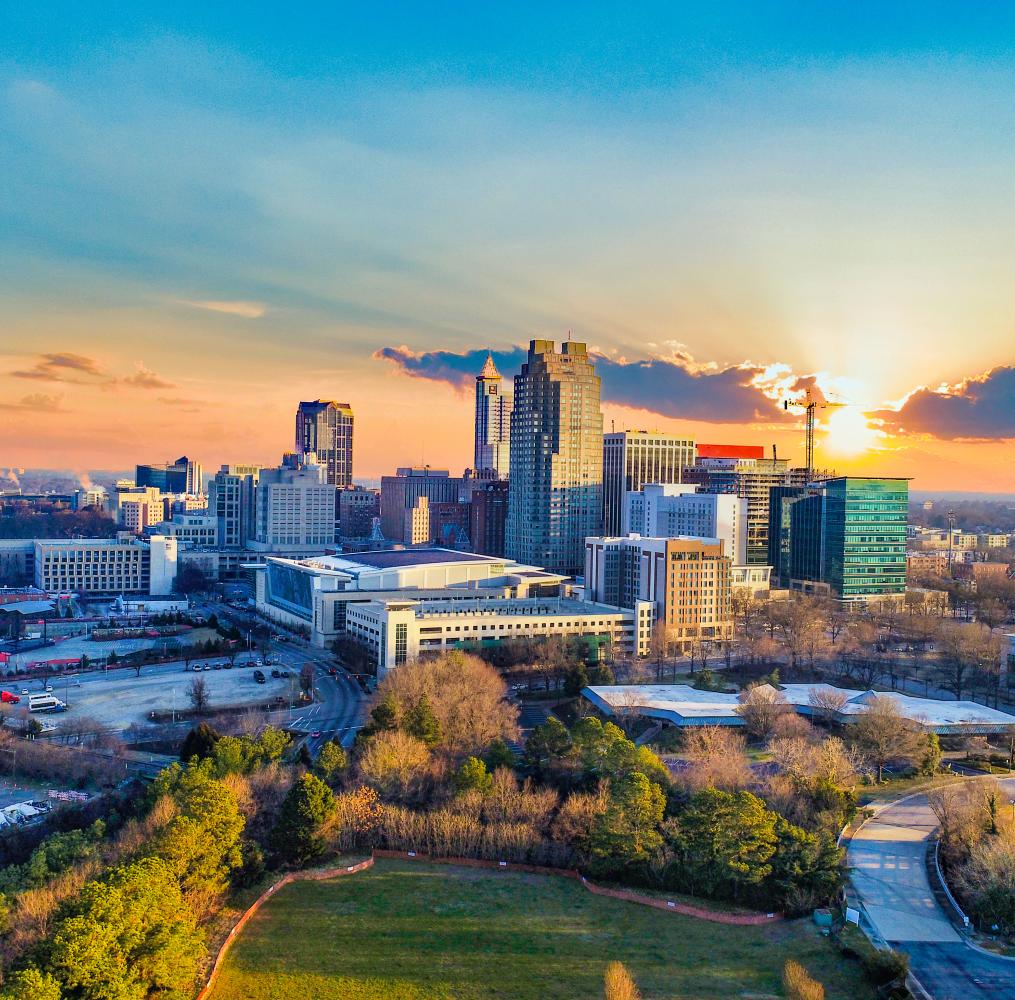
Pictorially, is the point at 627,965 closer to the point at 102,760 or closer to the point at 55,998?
the point at 55,998

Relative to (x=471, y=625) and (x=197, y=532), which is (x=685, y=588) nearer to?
(x=471, y=625)

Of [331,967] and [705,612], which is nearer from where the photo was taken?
[331,967]

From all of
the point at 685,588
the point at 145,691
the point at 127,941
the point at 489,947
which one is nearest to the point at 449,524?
the point at 685,588

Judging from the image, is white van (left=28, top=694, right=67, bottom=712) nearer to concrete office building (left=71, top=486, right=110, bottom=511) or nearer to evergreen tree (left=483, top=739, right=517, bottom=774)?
evergreen tree (left=483, top=739, right=517, bottom=774)

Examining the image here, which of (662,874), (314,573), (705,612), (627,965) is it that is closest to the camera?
(627,965)

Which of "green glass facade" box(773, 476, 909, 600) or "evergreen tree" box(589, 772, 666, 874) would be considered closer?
"evergreen tree" box(589, 772, 666, 874)

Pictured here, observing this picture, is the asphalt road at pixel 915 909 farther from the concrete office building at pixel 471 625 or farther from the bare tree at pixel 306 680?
the bare tree at pixel 306 680

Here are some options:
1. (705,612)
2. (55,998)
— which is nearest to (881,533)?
(705,612)

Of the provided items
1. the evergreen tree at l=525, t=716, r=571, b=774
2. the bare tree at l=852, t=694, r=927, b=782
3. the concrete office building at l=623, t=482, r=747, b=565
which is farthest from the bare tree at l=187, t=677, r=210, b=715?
the concrete office building at l=623, t=482, r=747, b=565
